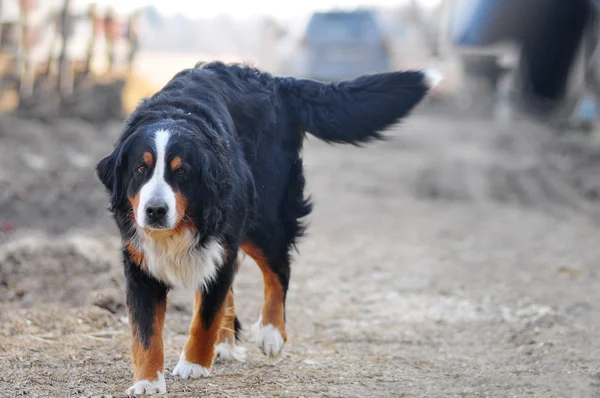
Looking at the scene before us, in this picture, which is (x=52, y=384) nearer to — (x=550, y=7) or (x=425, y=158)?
(x=425, y=158)

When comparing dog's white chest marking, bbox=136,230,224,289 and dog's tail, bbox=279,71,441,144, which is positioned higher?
dog's tail, bbox=279,71,441,144

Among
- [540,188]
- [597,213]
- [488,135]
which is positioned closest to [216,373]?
[597,213]

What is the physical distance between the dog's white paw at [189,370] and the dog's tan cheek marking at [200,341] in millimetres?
18

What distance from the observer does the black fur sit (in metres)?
4.02

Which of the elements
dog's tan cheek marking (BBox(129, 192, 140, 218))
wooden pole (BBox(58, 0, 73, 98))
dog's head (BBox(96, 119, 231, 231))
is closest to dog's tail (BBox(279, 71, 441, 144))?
dog's head (BBox(96, 119, 231, 231))

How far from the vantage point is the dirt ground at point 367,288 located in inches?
173

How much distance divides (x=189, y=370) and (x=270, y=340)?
0.60 metres

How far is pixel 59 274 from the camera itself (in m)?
6.24

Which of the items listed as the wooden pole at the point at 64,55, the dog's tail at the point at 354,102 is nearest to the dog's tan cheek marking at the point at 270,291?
the dog's tail at the point at 354,102

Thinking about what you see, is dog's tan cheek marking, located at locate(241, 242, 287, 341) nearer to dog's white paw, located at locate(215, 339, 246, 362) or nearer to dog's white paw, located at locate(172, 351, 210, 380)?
dog's white paw, located at locate(215, 339, 246, 362)

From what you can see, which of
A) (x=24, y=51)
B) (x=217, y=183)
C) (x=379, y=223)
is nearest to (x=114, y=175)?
(x=217, y=183)

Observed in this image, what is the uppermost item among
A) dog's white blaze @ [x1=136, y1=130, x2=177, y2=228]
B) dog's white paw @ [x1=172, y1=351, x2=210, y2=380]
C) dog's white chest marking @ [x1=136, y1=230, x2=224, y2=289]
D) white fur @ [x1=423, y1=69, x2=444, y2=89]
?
white fur @ [x1=423, y1=69, x2=444, y2=89]

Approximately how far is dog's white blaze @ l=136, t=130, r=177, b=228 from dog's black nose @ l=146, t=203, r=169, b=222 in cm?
2

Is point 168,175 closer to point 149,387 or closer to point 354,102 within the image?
point 149,387
